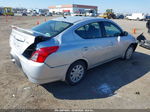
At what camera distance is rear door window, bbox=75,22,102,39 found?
12.7 feet

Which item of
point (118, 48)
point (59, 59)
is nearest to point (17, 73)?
point (59, 59)

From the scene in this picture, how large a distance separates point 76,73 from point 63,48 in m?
0.89

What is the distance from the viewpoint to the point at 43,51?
306 cm

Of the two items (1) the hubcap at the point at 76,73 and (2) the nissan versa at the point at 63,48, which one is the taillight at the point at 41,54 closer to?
(2) the nissan versa at the point at 63,48

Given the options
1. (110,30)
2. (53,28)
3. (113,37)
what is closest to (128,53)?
(113,37)

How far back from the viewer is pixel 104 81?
4.25m

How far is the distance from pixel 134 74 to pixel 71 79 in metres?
2.14

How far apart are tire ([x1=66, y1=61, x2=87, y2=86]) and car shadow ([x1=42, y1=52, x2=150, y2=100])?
15 cm

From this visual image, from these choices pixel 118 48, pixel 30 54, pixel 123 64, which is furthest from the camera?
pixel 123 64

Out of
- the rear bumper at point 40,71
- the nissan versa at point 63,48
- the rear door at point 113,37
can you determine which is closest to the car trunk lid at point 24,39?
the nissan versa at point 63,48

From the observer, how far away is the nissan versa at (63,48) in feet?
10.3

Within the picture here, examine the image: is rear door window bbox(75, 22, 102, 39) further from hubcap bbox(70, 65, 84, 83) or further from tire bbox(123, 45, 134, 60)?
tire bbox(123, 45, 134, 60)

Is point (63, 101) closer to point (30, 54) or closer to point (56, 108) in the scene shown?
point (56, 108)

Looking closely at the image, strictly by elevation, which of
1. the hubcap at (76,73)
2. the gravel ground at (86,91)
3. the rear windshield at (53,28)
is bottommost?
the gravel ground at (86,91)
